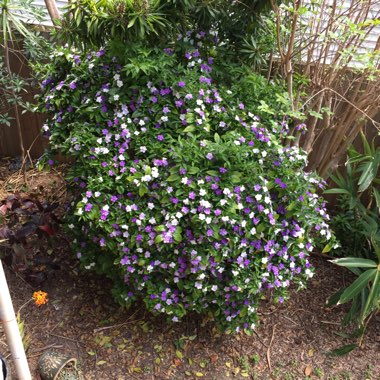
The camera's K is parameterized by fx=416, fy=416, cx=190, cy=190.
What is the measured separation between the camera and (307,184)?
2459mm

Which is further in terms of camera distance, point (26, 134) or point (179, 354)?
point (26, 134)

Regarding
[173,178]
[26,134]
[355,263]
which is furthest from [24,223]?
[355,263]

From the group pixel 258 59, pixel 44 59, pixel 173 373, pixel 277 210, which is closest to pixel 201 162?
pixel 277 210

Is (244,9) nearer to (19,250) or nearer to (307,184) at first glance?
(307,184)

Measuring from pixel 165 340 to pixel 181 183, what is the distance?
1149 mm

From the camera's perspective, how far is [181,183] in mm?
2221

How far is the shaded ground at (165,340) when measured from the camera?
2.60 meters

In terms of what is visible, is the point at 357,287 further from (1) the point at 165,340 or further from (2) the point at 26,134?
(2) the point at 26,134

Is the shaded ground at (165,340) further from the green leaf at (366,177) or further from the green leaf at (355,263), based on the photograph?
the green leaf at (366,177)

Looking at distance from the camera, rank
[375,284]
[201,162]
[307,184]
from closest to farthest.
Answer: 1. [201,162]
2. [307,184]
3. [375,284]

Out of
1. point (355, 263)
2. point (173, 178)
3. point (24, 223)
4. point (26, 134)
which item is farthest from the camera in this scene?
point (26, 134)

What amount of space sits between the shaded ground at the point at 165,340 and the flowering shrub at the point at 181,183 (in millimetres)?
281

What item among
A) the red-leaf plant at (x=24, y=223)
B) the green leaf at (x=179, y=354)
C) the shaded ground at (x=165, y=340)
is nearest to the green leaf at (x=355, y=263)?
the shaded ground at (x=165, y=340)

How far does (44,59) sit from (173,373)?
2.68 meters
